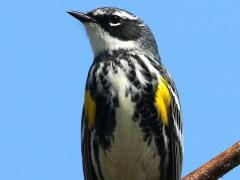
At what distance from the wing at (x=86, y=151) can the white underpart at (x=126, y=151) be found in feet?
0.76

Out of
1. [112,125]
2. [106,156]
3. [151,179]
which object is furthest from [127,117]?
[151,179]

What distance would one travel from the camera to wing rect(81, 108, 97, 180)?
6121mm

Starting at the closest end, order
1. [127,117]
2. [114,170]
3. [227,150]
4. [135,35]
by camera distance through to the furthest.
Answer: [227,150] → [127,117] → [114,170] → [135,35]

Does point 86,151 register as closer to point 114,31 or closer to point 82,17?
point 114,31

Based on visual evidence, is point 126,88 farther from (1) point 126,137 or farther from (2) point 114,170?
(2) point 114,170

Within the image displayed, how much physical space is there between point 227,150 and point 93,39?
223 cm

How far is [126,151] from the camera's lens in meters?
5.84

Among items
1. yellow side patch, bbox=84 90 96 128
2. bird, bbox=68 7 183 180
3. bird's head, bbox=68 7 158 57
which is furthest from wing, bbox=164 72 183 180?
yellow side patch, bbox=84 90 96 128

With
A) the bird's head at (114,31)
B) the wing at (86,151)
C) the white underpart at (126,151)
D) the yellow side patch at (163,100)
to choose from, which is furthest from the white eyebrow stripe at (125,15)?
the wing at (86,151)

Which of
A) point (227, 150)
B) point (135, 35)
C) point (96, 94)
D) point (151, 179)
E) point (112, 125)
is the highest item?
point (135, 35)

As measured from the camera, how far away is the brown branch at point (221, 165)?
475 centimetres

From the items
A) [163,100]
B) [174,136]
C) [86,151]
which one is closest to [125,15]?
[163,100]

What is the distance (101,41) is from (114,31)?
0.25 meters

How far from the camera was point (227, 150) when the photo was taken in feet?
15.8
